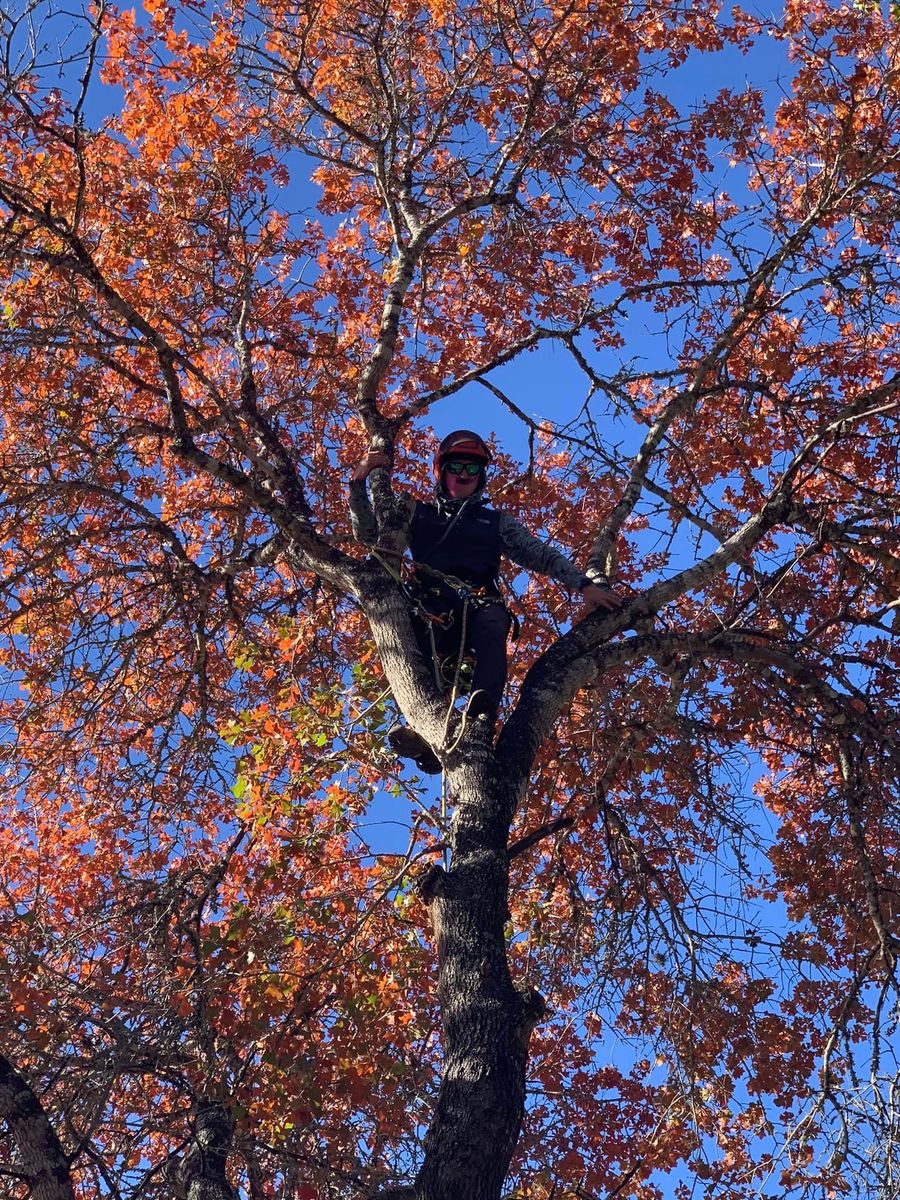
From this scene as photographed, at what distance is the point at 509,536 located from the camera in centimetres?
Answer: 605

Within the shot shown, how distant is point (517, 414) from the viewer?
771 cm

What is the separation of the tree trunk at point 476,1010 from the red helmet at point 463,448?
2.17 meters

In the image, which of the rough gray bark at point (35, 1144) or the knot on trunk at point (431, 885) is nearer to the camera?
the knot on trunk at point (431, 885)

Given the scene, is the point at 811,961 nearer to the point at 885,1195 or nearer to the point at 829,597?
the point at 885,1195

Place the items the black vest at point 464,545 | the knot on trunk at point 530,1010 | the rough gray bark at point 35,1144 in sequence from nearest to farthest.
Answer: the knot on trunk at point 530,1010
the rough gray bark at point 35,1144
the black vest at point 464,545

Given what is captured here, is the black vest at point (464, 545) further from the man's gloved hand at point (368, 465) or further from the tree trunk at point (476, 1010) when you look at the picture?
the tree trunk at point (476, 1010)

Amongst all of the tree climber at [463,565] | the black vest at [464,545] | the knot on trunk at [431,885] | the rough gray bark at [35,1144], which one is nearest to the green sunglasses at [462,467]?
the tree climber at [463,565]

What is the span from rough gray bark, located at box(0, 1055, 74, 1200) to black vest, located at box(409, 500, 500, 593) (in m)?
3.07

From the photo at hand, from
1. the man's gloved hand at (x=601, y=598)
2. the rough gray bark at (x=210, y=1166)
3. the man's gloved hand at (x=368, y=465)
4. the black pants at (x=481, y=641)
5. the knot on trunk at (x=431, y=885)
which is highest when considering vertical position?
the man's gloved hand at (x=368, y=465)

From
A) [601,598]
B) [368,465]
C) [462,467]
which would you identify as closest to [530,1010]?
[601,598]

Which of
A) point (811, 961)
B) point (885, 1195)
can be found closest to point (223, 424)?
point (811, 961)

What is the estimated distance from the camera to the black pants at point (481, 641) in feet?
17.8

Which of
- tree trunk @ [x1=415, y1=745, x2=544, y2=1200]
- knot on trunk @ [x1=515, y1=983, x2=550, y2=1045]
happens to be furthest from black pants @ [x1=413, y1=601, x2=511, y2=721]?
knot on trunk @ [x1=515, y1=983, x2=550, y2=1045]

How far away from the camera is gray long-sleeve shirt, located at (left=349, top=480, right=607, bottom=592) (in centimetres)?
586
